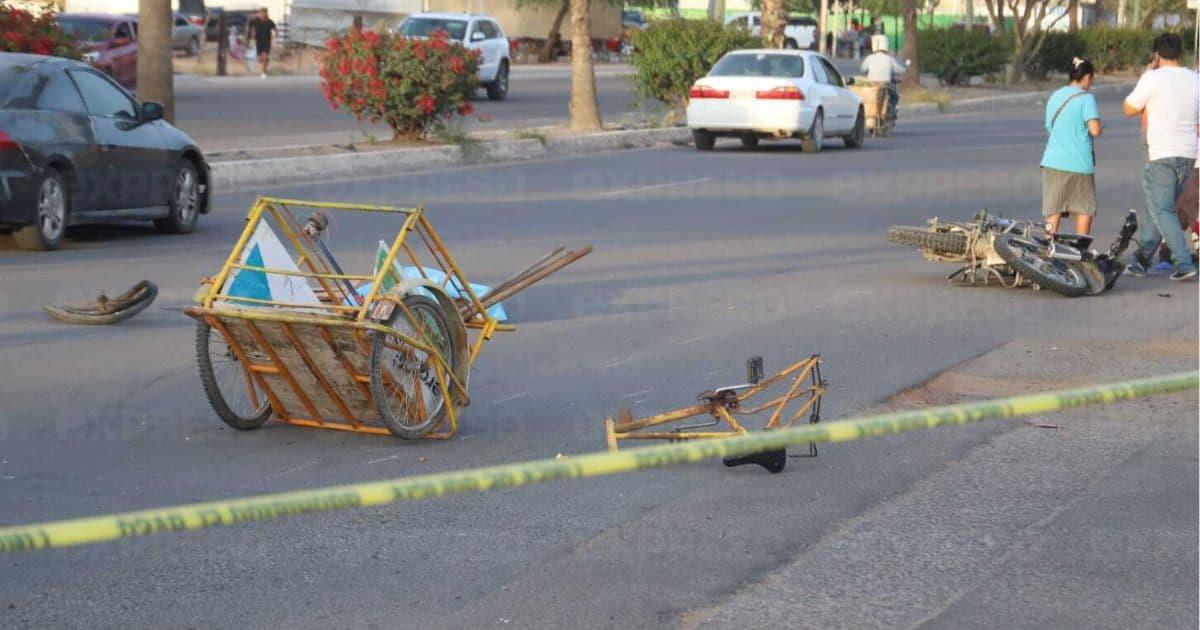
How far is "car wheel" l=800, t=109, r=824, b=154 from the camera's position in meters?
25.8

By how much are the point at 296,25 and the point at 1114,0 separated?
162ft

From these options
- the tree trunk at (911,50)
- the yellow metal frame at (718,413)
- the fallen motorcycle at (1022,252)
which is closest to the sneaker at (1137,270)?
the fallen motorcycle at (1022,252)

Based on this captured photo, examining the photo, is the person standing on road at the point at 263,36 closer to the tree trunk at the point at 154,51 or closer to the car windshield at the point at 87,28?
the car windshield at the point at 87,28

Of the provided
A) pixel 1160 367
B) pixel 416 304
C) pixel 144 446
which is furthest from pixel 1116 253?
pixel 144 446

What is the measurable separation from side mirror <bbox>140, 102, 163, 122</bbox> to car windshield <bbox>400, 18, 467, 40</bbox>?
21.5 meters

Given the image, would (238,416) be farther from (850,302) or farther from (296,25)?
(296,25)

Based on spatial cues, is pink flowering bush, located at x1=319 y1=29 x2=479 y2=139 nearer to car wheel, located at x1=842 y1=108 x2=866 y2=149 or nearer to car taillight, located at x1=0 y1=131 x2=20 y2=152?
car wheel, located at x1=842 y1=108 x2=866 y2=149

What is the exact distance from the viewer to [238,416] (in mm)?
7266

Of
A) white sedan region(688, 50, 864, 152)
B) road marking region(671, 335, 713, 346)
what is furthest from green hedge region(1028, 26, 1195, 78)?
road marking region(671, 335, 713, 346)

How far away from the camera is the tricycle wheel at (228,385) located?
23.3 ft

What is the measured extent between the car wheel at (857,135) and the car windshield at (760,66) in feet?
6.23

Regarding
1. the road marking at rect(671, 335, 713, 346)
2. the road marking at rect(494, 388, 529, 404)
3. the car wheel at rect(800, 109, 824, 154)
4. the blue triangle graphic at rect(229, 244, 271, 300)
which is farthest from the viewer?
the car wheel at rect(800, 109, 824, 154)

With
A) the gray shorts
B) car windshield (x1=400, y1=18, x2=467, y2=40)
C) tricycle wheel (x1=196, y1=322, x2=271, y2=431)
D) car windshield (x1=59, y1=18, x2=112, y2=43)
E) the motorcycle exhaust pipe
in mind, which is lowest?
tricycle wheel (x1=196, y1=322, x2=271, y2=431)

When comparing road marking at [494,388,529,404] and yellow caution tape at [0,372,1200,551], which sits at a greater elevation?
yellow caution tape at [0,372,1200,551]
